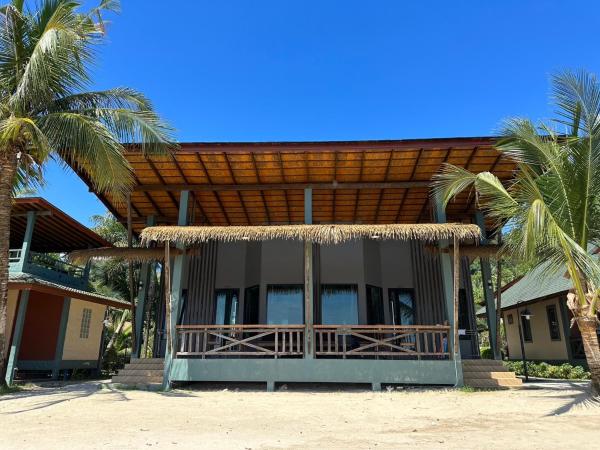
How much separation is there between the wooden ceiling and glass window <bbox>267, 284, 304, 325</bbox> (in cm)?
229

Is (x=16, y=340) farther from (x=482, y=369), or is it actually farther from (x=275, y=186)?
(x=482, y=369)

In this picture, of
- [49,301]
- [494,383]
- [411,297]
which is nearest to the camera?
[494,383]

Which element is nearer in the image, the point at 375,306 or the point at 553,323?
the point at 375,306

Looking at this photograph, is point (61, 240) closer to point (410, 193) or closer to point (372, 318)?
point (372, 318)

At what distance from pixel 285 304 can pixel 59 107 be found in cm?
750

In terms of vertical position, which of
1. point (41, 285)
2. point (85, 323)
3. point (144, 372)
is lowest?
point (144, 372)

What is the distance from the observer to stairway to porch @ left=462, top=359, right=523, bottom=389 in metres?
9.26

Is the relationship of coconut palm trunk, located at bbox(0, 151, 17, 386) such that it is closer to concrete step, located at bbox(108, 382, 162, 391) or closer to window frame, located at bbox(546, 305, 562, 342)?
concrete step, located at bbox(108, 382, 162, 391)

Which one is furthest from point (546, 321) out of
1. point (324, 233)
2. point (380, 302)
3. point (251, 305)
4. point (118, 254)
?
point (118, 254)

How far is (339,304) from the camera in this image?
12.4 meters

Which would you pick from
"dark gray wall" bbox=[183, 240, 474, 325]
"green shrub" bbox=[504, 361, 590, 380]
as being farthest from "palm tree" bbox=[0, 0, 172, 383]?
"green shrub" bbox=[504, 361, 590, 380]

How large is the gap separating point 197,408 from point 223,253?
6.86m

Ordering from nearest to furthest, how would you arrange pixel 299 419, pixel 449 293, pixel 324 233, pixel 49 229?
pixel 299 419, pixel 324 233, pixel 449 293, pixel 49 229

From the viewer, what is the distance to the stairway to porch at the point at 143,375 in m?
9.63
